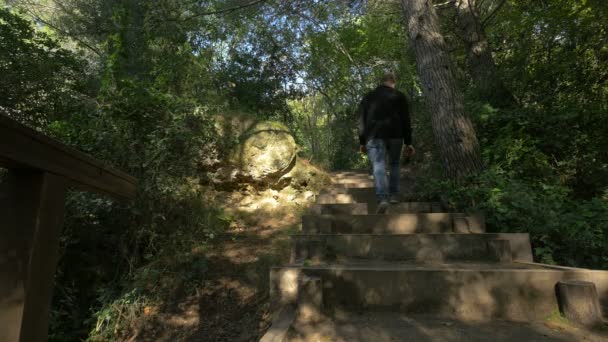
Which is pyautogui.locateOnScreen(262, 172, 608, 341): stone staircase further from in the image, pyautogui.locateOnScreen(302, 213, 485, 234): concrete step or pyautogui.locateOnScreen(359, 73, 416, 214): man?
pyautogui.locateOnScreen(359, 73, 416, 214): man

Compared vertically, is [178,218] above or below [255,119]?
below

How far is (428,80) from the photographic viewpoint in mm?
4906

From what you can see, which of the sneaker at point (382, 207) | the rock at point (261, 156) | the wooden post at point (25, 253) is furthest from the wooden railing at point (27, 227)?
the rock at point (261, 156)

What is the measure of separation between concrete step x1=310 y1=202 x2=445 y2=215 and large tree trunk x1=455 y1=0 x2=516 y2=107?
296cm

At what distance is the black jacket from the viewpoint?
418 cm

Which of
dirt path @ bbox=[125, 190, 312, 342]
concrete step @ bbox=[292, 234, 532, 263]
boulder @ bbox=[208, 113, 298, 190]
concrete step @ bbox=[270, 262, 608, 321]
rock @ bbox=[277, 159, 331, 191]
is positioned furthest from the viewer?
rock @ bbox=[277, 159, 331, 191]

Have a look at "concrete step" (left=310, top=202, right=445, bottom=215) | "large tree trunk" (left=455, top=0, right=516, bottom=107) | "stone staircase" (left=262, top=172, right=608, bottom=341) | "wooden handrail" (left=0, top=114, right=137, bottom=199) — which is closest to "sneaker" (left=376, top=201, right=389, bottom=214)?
"concrete step" (left=310, top=202, right=445, bottom=215)

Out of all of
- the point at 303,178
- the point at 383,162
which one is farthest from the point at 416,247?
the point at 303,178

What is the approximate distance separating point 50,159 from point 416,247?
2.94 metres

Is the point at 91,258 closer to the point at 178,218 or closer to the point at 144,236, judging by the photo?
the point at 144,236

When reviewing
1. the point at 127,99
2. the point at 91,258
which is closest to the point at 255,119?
the point at 127,99

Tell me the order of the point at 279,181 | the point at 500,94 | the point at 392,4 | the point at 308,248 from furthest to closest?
the point at 392,4, the point at 279,181, the point at 500,94, the point at 308,248

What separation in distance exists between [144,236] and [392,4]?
428 inches

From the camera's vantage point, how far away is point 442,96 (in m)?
4.75
